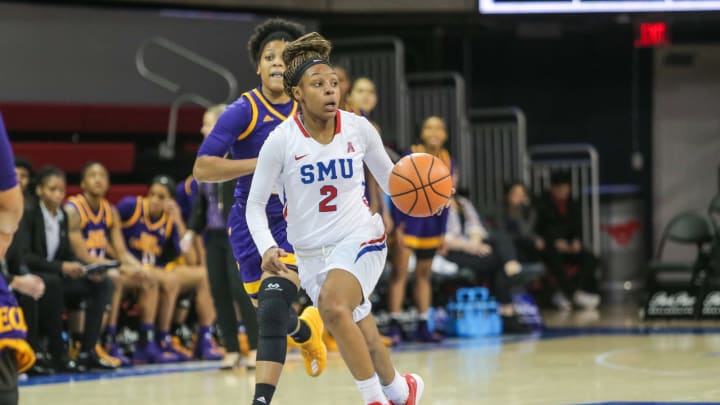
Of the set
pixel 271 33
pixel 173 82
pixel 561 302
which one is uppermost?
pixel 173 82

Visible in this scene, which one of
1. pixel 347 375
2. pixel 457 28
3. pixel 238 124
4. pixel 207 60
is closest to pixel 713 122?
pixel 457 28

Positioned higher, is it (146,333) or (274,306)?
(274,306)

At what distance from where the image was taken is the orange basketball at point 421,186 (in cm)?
507

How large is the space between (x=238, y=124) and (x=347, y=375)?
2.55m

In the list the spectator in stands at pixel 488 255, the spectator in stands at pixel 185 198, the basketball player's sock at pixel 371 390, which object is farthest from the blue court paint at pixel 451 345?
the basketball player's sock at pixel 371 390

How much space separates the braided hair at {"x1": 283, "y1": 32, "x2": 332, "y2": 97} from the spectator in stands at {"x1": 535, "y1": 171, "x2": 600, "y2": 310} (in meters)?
8.80

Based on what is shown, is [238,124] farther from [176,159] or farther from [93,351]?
[176,159]

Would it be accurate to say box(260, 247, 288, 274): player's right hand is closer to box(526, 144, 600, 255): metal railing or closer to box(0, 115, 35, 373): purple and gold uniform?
box(0, 115, 35, 373): purple and gold uniform

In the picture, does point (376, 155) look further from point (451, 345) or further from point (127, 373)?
point (451, 345)

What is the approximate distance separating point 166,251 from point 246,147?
13.3 ft

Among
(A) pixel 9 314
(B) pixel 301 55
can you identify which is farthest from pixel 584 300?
(A) pixel 9 314

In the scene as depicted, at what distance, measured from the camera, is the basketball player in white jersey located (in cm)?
494

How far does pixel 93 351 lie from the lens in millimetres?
8586

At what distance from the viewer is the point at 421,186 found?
506cm
